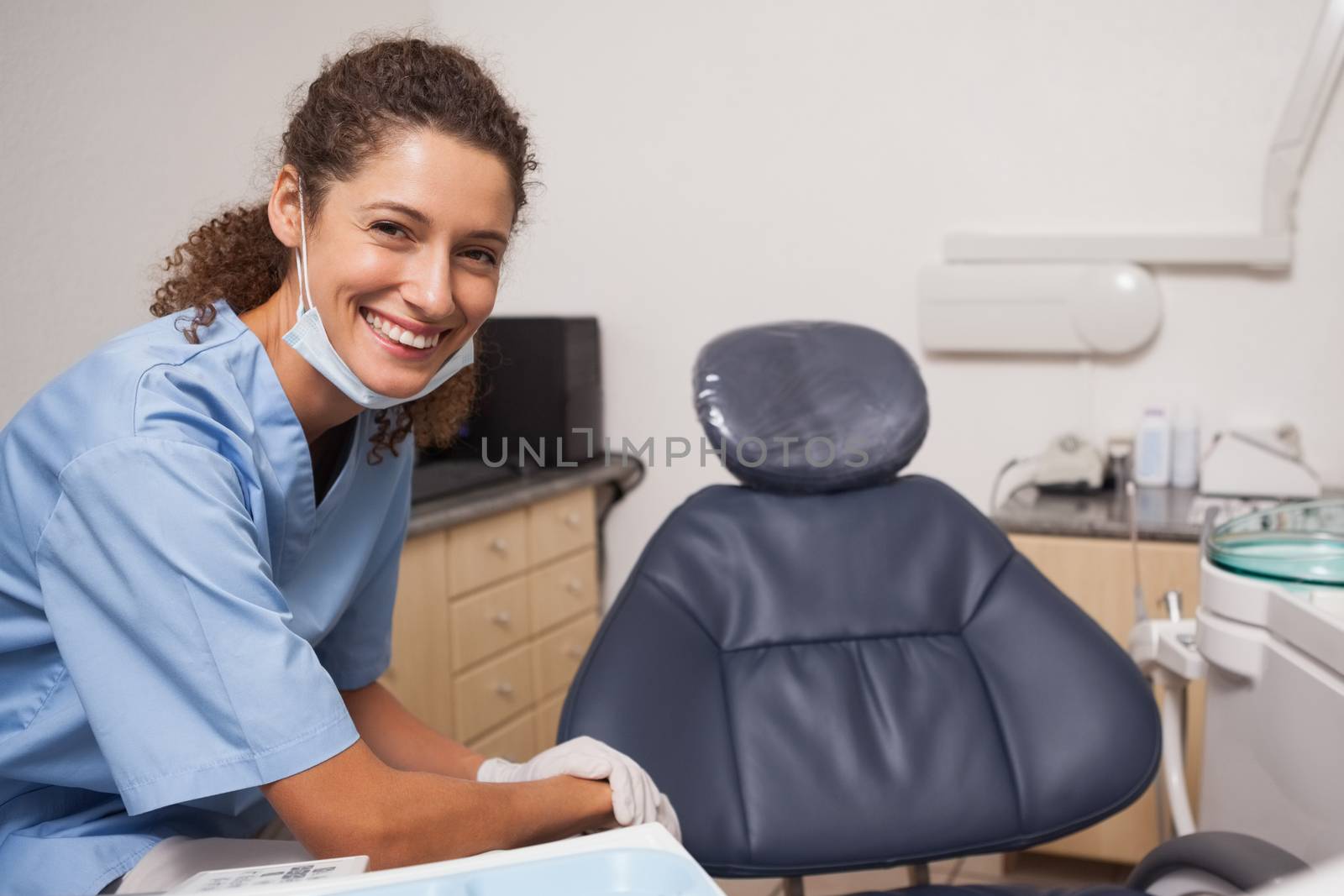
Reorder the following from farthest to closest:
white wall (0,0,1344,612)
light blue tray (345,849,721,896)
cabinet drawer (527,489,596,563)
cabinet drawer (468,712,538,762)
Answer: cabinet drawer (527,489,596,563), cabinet drawer (468,712,538,762), white wall (0,0,1344,612), light blue tray (345,849,721,896)

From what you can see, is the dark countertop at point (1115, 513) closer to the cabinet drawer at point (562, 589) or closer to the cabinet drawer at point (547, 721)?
the cabinet drawer at point (562, 589)

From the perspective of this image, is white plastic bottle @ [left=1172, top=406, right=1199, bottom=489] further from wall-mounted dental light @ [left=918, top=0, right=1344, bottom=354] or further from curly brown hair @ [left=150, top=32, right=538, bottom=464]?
curly brown hair @ [left=150, top=32, right=538, bottom=464]

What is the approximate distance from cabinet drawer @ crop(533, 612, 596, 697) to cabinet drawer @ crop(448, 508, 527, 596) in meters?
0.26

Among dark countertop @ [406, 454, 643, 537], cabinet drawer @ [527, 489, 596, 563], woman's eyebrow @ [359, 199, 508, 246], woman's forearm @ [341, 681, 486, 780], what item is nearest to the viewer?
woman's eyebrow @ [359, 199, 508, 246]

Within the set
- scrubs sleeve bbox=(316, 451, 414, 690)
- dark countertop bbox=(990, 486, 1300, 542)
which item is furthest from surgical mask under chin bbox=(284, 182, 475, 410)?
dark countertop bbox=(990, 486, 1300, 542)

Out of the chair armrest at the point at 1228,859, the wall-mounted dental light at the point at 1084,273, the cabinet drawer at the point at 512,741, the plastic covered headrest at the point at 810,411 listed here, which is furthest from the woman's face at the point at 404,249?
the wall-mounted dental light at the point at 1084,273

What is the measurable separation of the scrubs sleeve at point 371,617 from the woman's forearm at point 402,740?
0.02 m

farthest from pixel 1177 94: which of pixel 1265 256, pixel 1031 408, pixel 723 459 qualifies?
pixel 723 459

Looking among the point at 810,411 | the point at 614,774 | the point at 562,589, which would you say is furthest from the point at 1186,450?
the point at 614,774

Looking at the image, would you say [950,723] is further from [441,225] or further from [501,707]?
[501,707]

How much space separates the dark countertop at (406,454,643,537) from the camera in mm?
2271

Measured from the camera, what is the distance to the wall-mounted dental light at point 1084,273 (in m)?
2.40

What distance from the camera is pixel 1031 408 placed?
2.69 metres

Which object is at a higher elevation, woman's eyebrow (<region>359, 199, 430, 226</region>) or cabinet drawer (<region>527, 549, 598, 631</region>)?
woman's eyebrow (<region>359, 199, 430, 226</region>)
